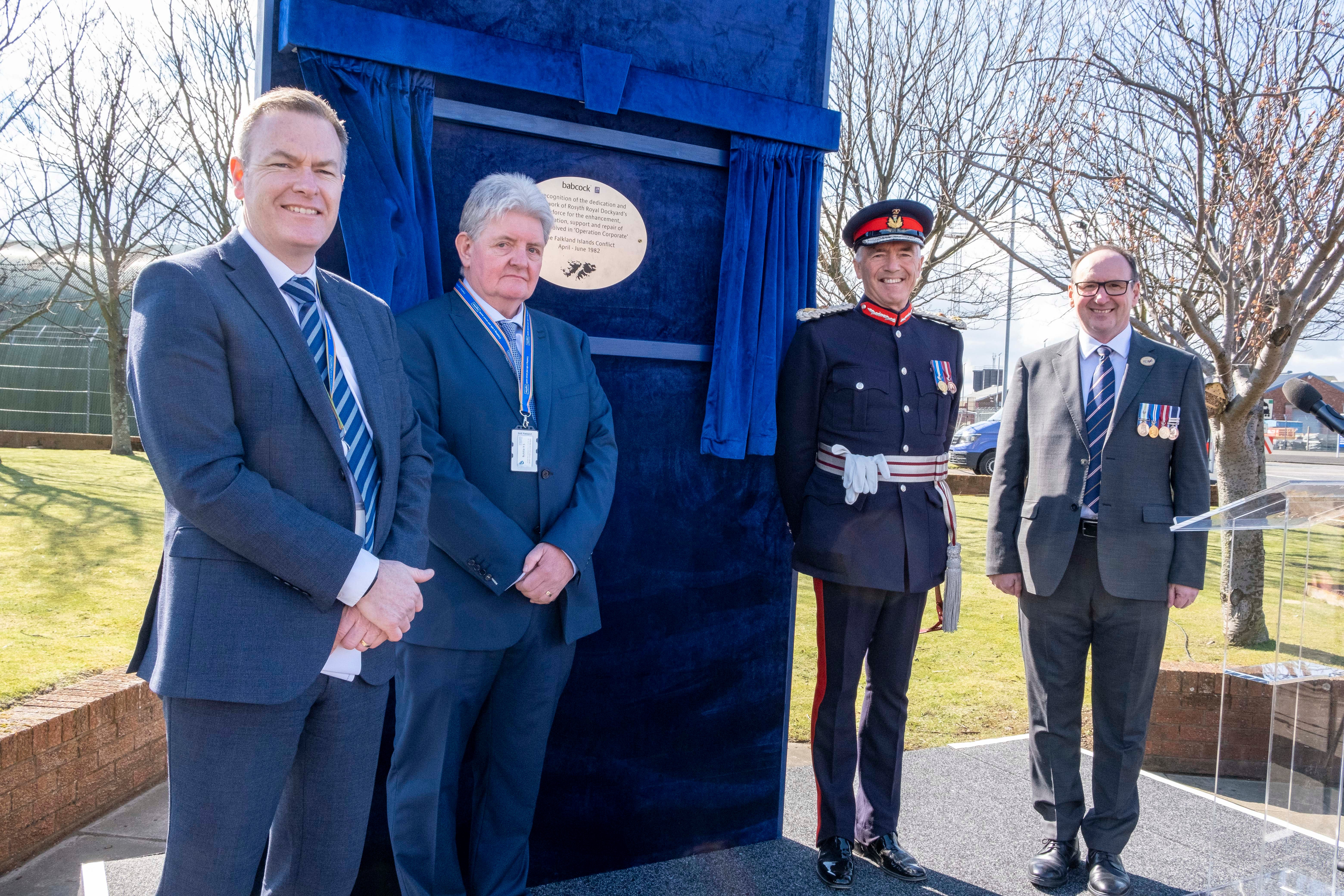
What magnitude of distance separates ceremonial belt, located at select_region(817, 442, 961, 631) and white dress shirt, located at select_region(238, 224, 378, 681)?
4.94 feet

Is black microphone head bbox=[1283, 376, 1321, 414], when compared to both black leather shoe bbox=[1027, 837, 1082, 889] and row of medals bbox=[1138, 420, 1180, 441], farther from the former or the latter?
black leather shoe bbox=[1027, 837, 1082, 889]

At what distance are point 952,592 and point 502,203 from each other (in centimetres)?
173

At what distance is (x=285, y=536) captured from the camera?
155cm

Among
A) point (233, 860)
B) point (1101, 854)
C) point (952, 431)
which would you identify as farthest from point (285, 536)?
point (1101, 854)

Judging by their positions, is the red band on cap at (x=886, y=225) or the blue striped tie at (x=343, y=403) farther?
the red band on cap at (x=886, y=225)

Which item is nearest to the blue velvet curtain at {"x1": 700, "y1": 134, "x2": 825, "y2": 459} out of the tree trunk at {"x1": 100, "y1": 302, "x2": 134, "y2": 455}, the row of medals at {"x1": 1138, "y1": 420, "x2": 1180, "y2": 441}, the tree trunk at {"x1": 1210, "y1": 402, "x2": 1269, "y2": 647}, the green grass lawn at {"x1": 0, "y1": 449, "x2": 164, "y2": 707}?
the row of medals at {"x1": 1138, "y1": 420, "x2": 1180, "y2": 441}

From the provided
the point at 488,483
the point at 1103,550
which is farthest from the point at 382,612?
the point at 1103,550

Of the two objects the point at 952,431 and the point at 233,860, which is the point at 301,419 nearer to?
the point at 233,860

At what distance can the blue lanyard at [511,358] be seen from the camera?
2.33m

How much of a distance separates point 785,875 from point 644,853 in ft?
1.43

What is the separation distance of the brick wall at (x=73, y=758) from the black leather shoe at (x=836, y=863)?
2307 mm

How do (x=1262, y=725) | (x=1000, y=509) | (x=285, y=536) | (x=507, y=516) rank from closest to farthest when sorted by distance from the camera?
(x=285, y=536), (x=507, y=516), (x=1262, y=725), (x=1000, y=509)

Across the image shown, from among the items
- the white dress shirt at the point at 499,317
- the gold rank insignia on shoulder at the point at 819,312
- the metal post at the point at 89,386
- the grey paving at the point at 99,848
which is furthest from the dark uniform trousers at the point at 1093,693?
the metal post at the point at 89,386

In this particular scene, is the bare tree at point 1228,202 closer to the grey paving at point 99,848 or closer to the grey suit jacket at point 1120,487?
the grey suit jacket at point 1120,487
